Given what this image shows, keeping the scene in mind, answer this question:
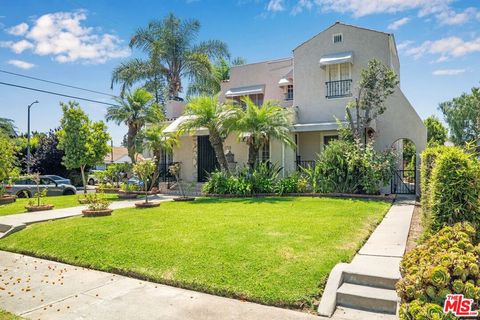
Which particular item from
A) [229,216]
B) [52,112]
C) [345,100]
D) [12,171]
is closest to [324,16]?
[345,100]

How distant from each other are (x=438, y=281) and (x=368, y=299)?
1.41 meters

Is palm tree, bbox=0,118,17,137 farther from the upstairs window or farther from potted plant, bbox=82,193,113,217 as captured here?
the upstairs window

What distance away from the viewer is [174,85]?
1339 inches

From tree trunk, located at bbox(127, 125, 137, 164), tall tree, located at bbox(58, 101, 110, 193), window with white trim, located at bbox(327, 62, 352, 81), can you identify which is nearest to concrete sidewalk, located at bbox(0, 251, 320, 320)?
tall tree, located at bbox(58, 101, 110, 193)

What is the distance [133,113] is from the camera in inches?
885

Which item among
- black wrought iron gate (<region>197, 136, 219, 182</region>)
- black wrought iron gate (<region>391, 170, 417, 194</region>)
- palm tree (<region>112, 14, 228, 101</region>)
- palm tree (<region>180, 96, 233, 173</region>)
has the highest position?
palm tree (<region>112, 14, 228, 101</region>)

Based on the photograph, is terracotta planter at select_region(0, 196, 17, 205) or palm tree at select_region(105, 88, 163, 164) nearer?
terracotta planter at select_region(0, 196, 17, 205)

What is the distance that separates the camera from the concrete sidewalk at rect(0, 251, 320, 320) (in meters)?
5.21

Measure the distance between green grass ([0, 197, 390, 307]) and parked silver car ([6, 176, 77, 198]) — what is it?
40.7ft

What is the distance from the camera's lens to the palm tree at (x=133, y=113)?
2234 cm

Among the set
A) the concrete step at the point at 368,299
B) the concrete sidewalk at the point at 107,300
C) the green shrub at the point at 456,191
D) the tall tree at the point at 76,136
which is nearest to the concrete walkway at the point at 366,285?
the concrete step at the point at 368,299

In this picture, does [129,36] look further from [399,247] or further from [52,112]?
[399,247]

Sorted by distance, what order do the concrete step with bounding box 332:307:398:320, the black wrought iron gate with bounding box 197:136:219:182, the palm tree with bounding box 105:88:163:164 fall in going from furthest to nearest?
1. the black wrought iron gate with bounding box 197:136:219:182
2. the palm tree with bounding box 105:88:163:164
3. the concrete step with bounding box 332:307:398:320

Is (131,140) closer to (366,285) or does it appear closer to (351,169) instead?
(351,169)
